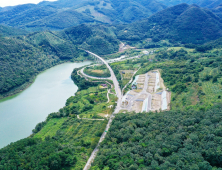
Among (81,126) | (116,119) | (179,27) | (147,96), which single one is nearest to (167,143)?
(116,119)

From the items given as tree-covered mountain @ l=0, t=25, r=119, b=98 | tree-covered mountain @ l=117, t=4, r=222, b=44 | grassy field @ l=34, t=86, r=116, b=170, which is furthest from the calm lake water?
tree-covered mountain @ l=117, t=4, r=222, b=44

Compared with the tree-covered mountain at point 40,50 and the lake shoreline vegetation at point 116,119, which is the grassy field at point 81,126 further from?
the tree-covered mountain at point 40,50

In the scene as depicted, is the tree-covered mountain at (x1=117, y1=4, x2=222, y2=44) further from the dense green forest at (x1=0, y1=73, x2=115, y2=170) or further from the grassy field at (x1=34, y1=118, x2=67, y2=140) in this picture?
the grassy field at (x1=34, y1=118, x2=67, y2=140)

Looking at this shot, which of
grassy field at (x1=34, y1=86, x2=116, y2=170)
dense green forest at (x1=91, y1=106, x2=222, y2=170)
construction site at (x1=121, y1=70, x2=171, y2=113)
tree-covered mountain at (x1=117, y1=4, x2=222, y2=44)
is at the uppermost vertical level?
tree-covered mountain at (x1=117, y1=4, x2=222, y2=44)

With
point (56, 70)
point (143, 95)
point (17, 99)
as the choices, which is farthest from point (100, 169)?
point (56, 70)

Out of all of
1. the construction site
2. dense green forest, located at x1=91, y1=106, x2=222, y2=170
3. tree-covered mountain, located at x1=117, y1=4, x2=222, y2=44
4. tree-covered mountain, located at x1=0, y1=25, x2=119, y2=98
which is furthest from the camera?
tree-covered mountain, located at x1=117, y1=4, x2=222, y2=44

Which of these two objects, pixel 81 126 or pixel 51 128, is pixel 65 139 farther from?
pixel 51 128

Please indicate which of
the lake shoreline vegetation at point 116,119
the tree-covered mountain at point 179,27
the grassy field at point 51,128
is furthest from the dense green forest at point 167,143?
the tree-covered mountain at point 179,27
